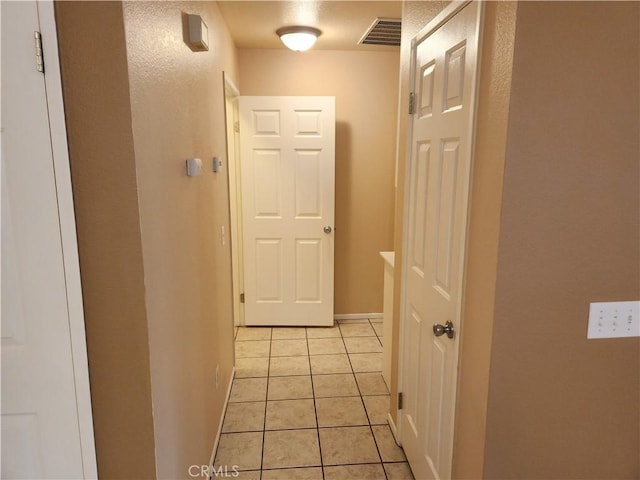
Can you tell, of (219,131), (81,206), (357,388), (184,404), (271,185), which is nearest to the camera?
(81,206)

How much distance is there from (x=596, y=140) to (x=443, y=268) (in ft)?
2.15

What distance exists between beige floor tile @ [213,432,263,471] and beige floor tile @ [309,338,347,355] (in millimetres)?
1069

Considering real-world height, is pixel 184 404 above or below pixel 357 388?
above

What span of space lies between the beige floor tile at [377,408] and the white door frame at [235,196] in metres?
1.37

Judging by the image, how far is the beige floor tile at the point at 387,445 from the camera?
7.12 feet

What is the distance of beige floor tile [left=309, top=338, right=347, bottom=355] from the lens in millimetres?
3351

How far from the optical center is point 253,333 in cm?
370

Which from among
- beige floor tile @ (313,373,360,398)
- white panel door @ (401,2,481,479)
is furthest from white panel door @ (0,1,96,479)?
beige floor tile @ (313,373,360,398)

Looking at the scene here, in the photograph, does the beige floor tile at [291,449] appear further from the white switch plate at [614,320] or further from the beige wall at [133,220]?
the white switch plate at [614,320]

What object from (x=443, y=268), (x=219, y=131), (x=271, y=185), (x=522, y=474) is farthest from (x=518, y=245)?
(x=271, y=185)

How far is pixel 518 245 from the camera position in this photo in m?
1.15

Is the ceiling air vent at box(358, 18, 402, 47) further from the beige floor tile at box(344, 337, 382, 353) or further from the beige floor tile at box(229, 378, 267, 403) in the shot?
the beige floor tile at box(229, 378, 267, 403)

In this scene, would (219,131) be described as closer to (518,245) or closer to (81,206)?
(81,206)

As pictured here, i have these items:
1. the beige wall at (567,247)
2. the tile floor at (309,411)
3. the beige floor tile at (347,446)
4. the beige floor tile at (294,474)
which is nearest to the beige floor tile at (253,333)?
the tile floor at (309,411)
